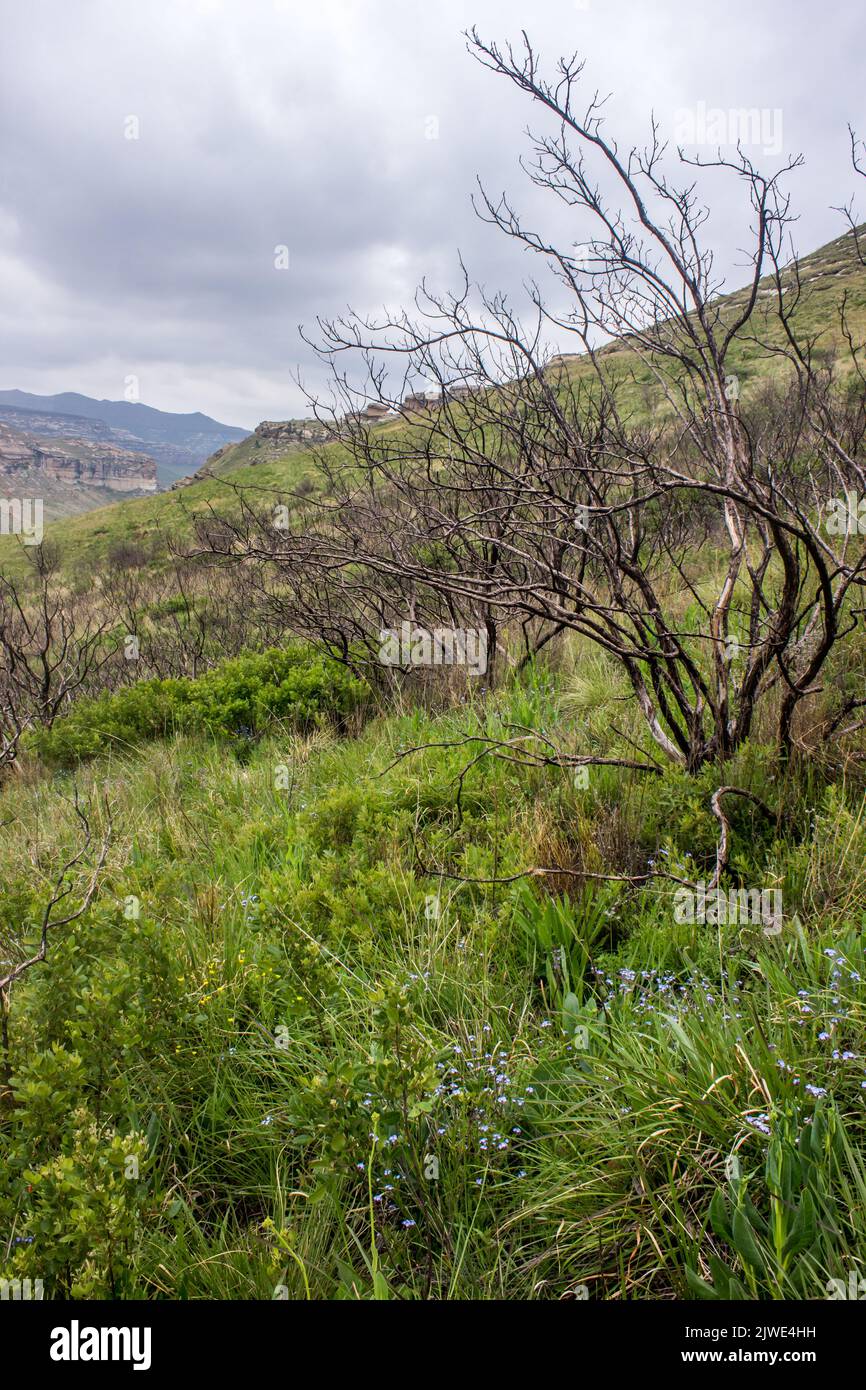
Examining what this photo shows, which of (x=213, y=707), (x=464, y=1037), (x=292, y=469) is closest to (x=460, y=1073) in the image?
(x=464, y=1037)

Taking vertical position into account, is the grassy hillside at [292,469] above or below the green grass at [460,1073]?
above

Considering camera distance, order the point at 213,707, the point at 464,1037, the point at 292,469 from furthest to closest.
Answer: the point at 292,469, the point at 213,707, the point at 464,1037

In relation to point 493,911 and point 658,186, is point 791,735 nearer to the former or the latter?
point 493,911

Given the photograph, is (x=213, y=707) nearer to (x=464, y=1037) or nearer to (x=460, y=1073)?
(x=464, y=1037)

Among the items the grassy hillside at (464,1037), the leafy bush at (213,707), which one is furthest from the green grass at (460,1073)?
the leafy bush at (213,707)

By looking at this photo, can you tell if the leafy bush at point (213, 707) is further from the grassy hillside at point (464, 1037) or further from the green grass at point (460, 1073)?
the green grass at point (460, 1073)

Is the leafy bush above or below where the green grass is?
above

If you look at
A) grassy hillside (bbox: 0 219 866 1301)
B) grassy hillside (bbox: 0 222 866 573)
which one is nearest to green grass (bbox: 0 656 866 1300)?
grassy hillside (bbox: 0 219 866 1301)

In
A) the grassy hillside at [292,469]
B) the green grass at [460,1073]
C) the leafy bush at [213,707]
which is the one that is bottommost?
the green grass at [460,1073]

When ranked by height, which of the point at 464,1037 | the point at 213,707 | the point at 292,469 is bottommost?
the point at 464,1037

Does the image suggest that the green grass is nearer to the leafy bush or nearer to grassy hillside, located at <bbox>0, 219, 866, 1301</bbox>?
grassy hillside, located at <bbox>0, 219, 866, 1301</bbox>

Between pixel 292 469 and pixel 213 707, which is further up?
pixel 292 469

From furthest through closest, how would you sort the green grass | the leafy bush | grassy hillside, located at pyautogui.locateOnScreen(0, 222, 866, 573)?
grassy hillside, located at pyautogui.locateOnScreen(0, 222, 866, 573) < the leafy bush < the green grass
